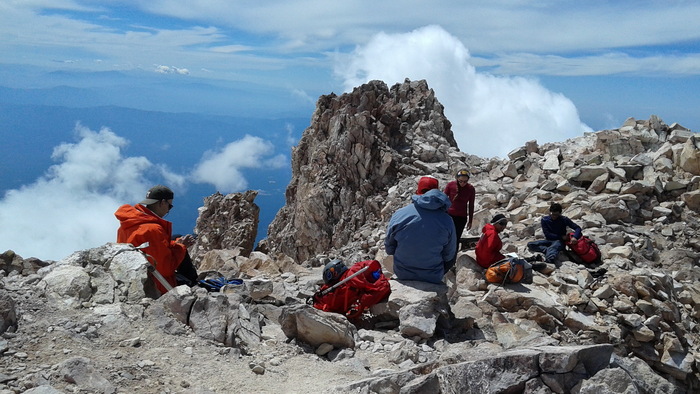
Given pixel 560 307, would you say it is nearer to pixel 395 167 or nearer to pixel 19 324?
pixel 19 324

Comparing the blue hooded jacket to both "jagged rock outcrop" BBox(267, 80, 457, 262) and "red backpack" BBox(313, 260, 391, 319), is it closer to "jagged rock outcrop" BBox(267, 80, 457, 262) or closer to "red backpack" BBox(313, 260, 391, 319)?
"red backpack" BBox(313, 260, 391, 319)

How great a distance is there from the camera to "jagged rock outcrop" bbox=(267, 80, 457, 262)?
2630cm

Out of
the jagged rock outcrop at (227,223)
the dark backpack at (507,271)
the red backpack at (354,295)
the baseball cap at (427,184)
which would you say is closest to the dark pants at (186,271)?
the red backpack at (354,295)

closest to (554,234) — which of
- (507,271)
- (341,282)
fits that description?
(507,271)

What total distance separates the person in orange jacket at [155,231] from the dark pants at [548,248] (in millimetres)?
8183

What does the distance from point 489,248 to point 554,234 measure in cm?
262

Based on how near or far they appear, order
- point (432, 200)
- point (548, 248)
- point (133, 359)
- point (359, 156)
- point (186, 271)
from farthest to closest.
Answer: point (359, 156)
point (548, 248)
point (186, 271)
point (432, 200)
point (133, 359)

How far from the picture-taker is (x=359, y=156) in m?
27.6

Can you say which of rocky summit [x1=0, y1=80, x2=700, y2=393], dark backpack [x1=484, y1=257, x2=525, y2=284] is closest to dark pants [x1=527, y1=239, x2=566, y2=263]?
rocky summit [x1=0, y1=80, x2=700, y2=393]

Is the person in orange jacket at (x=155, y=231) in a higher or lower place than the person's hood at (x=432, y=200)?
lower

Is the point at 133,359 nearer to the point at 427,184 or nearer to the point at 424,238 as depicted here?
the point at 424,238

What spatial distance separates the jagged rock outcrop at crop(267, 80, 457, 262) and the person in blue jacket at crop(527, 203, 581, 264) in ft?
37.3

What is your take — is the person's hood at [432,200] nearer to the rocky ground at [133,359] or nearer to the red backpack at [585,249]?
the rocky ground at [133,359]

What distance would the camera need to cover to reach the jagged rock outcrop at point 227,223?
31125 mm
